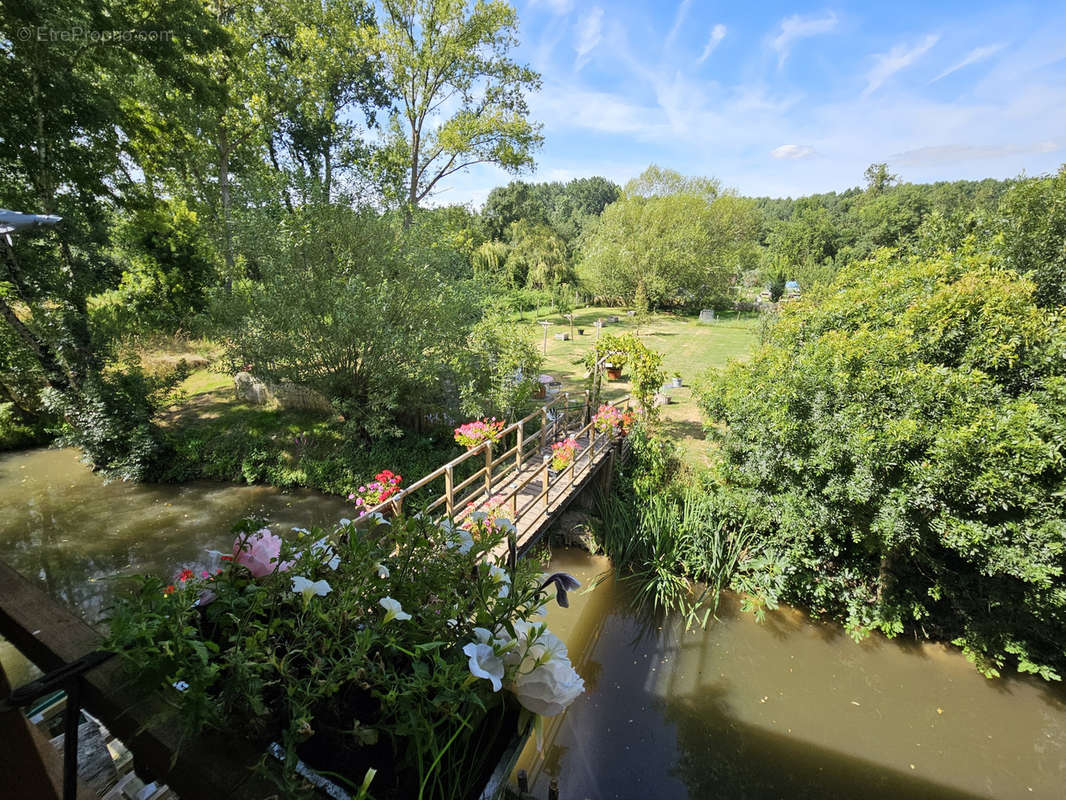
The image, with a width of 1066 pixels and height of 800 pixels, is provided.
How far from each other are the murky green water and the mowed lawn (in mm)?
3740

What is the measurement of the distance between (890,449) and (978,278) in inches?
99.8

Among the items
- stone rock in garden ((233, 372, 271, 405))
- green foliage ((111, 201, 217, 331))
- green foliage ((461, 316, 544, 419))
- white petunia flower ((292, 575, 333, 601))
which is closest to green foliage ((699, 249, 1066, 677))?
green foliage ((461, 316, 544, 419))

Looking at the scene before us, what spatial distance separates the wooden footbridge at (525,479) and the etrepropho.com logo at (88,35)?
11099 mm

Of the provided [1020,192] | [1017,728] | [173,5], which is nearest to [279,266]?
[173,5]

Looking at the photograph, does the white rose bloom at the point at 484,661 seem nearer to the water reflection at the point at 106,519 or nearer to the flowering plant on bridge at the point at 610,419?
the water reflection at the point at 106,519

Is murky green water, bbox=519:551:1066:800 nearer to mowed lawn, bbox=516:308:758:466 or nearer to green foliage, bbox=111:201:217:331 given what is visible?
mowed lawn, bbox=516:308:758:466

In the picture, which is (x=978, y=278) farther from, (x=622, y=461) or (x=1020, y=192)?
(x=1020, y=192)

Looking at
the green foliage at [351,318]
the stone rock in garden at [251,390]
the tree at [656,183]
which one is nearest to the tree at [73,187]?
the stone rock in garden at [251,390]

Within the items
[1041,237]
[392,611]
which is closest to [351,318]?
[392,611]

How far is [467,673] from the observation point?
1.05 metres

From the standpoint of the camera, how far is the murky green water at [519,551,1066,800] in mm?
5008

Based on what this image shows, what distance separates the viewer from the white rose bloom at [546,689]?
1.06 m

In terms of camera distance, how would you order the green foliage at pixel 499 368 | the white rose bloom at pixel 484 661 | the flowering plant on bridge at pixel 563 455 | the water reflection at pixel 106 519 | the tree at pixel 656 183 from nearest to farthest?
the white rose bloom at pixel 484 661 → the flowering plant on bridge at pixel 563 455 → the water reflection at pixel 106 519 → the green foliage at pixel 499 368 → the tree at pixel 656 183

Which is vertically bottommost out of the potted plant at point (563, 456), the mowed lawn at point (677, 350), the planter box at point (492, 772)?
the mowed lawn at point (677, 350)
